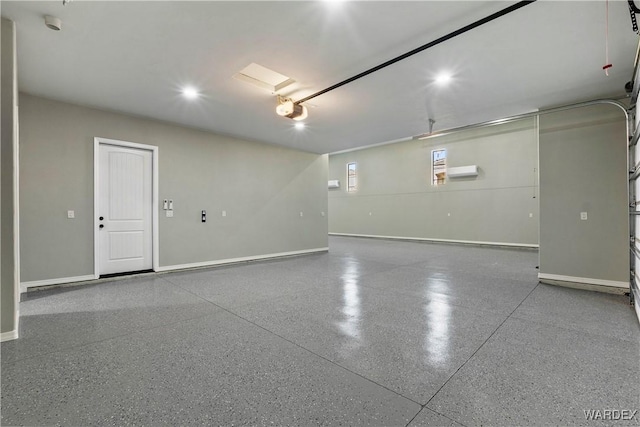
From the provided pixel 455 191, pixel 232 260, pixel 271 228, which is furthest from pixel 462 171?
pixel 232 260

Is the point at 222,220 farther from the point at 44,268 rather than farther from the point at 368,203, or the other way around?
the point at 368,203

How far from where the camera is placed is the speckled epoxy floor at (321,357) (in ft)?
5.58

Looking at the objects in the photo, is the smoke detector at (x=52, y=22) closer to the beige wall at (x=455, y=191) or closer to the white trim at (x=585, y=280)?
the white trim at (x=585, y=280)

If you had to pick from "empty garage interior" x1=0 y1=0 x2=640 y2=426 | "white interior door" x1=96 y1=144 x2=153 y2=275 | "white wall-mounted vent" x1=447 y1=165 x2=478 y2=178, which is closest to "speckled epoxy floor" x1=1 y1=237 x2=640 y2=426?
"empty garage interior" x1=0 y1=0 x2=640 y2=426

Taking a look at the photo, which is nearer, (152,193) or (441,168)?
(152,193)

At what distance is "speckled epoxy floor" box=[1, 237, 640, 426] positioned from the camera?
5.58ft

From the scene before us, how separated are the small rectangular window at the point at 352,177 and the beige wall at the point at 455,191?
0.21 m

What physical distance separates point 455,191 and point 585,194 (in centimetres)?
569

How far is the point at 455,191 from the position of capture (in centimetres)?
998

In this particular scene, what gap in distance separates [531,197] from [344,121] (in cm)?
657

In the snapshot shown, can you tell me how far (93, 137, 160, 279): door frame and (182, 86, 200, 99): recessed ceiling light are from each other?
1673 mm

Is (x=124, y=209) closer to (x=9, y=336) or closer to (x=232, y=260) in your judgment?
(x=232, y=260)

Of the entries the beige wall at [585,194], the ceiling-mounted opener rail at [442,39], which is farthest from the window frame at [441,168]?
the ceiling-mounted opener rail at [442,39]
